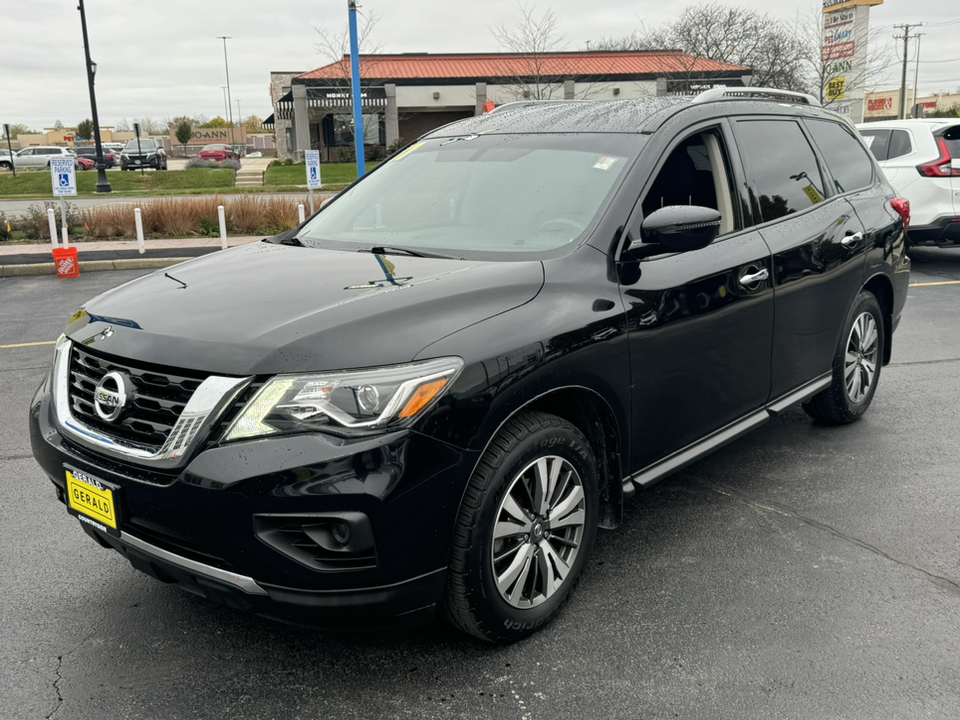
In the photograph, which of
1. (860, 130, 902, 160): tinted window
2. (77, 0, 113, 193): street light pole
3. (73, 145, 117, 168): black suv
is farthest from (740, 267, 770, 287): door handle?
(73, 145, 117, 168): black suv

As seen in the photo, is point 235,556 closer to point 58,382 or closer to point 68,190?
point 58,382

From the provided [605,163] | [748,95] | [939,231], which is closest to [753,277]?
[605,163]

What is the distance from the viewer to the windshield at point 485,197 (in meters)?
3.59

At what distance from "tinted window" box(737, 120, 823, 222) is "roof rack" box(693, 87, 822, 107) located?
0.49 feet

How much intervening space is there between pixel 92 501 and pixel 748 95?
143 inches

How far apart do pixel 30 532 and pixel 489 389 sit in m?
2.61

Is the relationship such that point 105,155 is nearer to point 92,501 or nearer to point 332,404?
point 92,501

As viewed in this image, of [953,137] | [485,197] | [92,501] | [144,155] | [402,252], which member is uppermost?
[144,155]

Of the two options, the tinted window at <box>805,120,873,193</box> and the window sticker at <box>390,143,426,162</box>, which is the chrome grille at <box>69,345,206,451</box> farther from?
the tinted window at <box>805,120,873,193</box>

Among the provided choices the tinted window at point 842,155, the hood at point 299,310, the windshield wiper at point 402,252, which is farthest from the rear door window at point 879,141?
the hood at point 299,310

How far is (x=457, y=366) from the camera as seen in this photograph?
268cm

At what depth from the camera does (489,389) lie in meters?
2.74

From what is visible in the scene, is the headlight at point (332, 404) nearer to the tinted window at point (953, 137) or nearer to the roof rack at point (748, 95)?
the roof rack at point (748, 95)

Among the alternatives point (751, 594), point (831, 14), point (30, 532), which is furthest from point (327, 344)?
point (831, 14)
